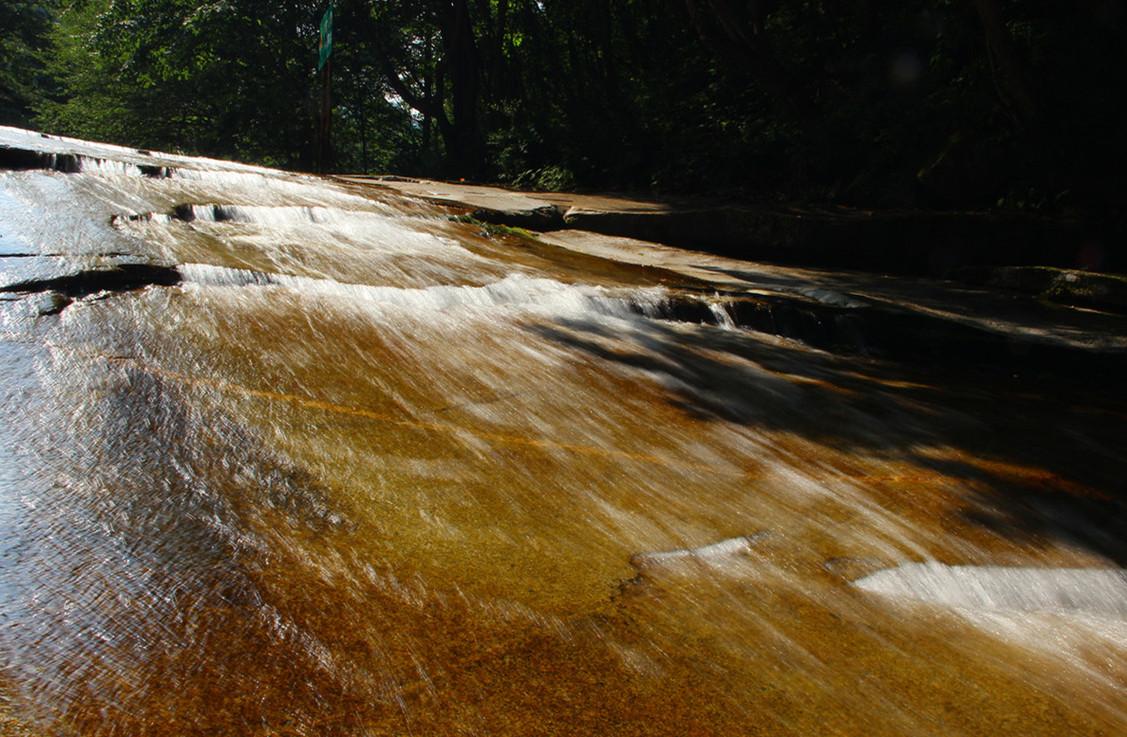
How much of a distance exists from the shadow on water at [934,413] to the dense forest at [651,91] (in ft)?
14.7

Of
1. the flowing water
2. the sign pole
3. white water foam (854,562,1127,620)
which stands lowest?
white water foam (854,562,1127,620)

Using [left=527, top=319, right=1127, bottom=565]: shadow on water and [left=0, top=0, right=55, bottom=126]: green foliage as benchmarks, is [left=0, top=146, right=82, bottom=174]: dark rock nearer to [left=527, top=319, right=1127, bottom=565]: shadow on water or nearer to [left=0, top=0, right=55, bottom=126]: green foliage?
[left=527, top=319, right=1127, bottom=565]: shadow on water

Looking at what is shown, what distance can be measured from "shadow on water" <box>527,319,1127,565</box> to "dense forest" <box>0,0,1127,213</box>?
4.48m

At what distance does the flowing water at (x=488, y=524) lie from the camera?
6.66ft

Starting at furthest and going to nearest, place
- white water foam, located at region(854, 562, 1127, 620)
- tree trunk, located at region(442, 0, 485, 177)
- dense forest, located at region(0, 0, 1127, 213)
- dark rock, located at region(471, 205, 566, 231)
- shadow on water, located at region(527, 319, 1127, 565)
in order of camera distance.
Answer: tree trunk, located at region(442, 0, 485, 177), dense forest, located at region(0, 0, 1127, 213), dark rock, located at region(471, 205, 566, 231), shadow on water, located at region(527, 319, 1127, 565), white water foam, located at region(854, 562, 1127, 620)

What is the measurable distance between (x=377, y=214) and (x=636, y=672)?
690cm

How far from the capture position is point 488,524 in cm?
284

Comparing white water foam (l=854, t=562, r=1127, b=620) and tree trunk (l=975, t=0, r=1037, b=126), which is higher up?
tree trunk (l=975, t=0, r=1037, b=126)

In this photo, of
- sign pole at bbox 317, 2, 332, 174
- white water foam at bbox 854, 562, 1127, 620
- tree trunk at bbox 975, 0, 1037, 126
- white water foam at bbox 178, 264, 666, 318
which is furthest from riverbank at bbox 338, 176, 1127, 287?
sign pole at bbox 317, 2, 332, 174

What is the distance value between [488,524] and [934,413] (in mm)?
3595

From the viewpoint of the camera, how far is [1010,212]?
29.3 feet

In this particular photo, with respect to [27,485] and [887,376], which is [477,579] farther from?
[887,376]

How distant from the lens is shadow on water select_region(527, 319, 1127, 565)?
4.13m

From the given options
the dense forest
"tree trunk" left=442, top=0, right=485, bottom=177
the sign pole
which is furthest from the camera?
"tree trunk" left=442, top=0, right=485, bottom=177
